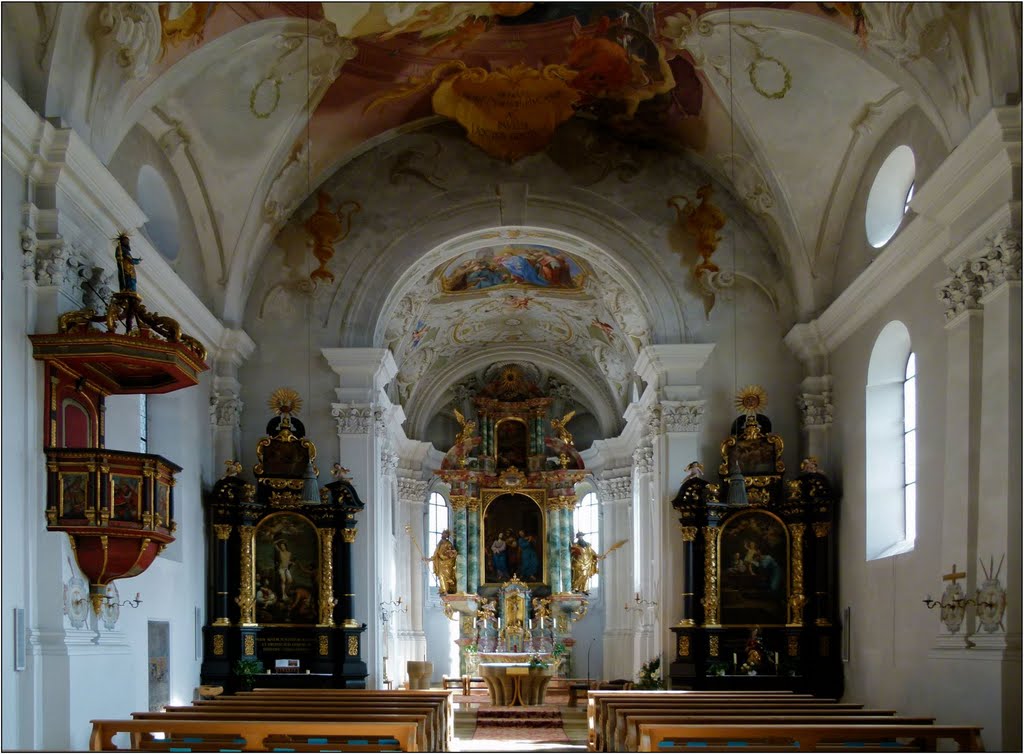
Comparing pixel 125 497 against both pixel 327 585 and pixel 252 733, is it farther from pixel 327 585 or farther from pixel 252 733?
pixel 327 585

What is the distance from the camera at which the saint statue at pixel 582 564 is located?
30.1 m

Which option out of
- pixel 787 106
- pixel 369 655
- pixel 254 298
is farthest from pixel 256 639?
pixel 787 106

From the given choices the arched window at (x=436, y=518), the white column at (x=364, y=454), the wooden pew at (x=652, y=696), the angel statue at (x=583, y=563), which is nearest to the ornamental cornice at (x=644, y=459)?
the angel statue at (x=583, y=563)

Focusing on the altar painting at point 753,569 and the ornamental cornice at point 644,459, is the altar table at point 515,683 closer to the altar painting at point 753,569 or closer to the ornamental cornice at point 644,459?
the ornamental cornice at point 644,459

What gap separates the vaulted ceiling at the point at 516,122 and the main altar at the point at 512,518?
842 centimetres

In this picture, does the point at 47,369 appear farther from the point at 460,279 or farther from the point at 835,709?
the point at 460,279

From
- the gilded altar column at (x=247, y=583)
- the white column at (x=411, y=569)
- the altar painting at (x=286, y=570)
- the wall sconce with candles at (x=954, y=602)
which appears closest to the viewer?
the wall sconce with candles at (x=954, y=602)

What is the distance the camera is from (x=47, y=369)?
39.8 feet

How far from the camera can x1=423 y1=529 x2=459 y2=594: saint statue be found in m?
30.1

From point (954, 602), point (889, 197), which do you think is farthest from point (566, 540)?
point (954, 602)

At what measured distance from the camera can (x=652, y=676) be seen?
19594mm

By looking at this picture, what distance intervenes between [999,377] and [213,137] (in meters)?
10.5

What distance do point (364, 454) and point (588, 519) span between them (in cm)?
1322

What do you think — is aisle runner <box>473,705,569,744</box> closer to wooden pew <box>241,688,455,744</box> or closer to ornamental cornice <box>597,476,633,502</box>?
wooden pew <box>241,688,455,744</box>
